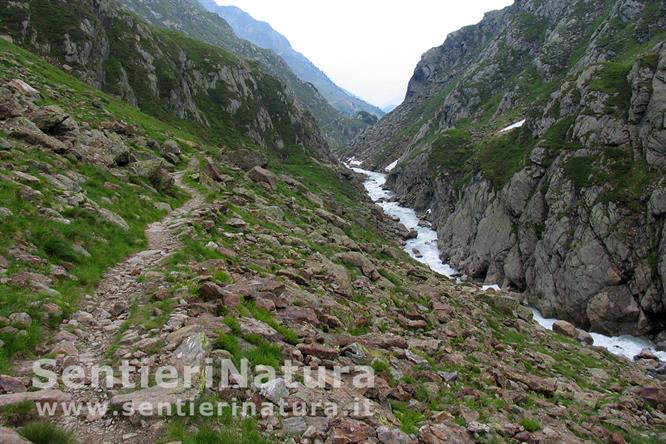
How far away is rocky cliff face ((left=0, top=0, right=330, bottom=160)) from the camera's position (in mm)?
76438

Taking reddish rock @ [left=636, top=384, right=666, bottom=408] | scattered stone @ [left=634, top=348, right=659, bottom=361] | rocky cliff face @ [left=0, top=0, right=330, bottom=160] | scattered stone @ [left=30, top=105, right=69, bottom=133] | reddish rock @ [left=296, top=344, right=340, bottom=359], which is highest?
rocky cliff face @ [left=0, top=0, right=330, bottom=160]

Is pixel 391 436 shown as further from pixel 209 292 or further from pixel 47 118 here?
pixel 47 118

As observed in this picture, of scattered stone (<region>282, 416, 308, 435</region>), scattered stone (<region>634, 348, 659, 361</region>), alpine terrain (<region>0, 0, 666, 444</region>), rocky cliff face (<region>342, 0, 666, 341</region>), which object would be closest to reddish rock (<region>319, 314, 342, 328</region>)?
alpine terrain (<region>0, 0, 666, 444</region>)

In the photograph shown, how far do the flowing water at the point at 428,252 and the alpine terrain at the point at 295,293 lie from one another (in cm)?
98

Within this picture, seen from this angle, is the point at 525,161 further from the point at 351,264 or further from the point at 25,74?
the point at 25,74

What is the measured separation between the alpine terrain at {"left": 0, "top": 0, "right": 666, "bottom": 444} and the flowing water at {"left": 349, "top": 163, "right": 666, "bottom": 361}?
979 millimetres

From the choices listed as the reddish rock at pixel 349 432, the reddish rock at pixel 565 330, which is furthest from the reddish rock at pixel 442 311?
the reddish rock at pixel 565 330

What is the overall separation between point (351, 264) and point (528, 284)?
40.4m

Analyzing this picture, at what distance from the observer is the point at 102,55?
87250 millimetres

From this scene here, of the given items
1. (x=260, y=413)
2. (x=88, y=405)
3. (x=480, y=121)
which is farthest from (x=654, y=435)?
(x=480, y=121)

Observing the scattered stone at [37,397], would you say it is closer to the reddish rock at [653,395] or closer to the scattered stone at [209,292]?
the scattered stone at [209,292]

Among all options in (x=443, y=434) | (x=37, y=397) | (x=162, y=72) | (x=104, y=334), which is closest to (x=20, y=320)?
(x=104, y=334)

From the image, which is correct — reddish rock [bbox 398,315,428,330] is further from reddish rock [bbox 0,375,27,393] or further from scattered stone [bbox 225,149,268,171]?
scattered stone [bbox 225,149,268,171]

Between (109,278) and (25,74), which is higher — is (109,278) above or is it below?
below
